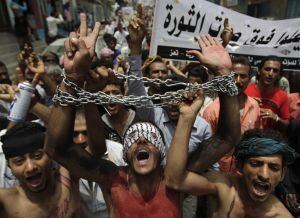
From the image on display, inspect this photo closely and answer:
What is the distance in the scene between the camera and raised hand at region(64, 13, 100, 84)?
1.54m

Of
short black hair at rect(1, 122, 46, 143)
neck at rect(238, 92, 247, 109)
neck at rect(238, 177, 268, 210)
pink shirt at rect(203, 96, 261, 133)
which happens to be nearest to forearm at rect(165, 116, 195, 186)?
neck at rect(238, 177, 268, 210)

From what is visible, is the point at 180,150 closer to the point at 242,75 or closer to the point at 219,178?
the point at 219,178

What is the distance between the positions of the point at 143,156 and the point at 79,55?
75cm

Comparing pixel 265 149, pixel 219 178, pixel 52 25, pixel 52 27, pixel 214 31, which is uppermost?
pixel 214 31

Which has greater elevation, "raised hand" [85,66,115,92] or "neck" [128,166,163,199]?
"raised hand" [85,66,115,92]

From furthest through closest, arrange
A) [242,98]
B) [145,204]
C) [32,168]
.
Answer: [242,98], [32,168], [145,204]

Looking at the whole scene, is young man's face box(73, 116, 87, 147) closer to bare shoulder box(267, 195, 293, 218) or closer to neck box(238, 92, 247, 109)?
bare shoulder box(267, 195, 293, 218)

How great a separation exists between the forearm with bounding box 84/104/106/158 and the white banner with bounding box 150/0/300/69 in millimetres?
1751

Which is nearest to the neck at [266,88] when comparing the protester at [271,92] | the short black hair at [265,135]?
the protester at [271,92]

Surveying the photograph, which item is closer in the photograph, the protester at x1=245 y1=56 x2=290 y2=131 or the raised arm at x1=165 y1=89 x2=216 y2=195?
the raised arm at x1=165 y1=89 x2=216 y2=195

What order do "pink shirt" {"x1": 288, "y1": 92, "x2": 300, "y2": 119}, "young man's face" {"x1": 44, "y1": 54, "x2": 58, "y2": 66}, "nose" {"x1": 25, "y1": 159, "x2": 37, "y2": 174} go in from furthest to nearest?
"young man's face" {"x1": 44, "y1": 54, "x2": 58, "y2": 66} → "pink shirt" {"x1": 288, "y1": 92, "x2": 300, "y2": 119} → "nose" {"x1": 25, "y1": 159, "x2": 37, "y2": 174}

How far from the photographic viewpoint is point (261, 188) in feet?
6.51

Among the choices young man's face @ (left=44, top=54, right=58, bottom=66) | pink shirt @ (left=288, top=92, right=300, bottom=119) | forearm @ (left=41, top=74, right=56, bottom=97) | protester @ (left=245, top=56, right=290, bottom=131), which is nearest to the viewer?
forearm @ (left=41, top=74, right=56, bottom=97)

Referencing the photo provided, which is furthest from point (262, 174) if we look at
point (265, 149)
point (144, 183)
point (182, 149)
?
point (144, 183)
